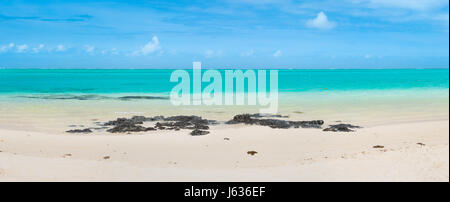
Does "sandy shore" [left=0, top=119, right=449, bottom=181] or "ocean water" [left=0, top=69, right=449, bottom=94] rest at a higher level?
"ocean water" [left=0, top=69, right=449, bottom=94]

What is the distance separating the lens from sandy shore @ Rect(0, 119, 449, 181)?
26.8 feet

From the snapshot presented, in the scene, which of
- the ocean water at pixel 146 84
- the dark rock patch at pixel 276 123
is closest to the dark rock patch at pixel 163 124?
the dark rock patch at pixel 276 123

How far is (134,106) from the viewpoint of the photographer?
2567cm

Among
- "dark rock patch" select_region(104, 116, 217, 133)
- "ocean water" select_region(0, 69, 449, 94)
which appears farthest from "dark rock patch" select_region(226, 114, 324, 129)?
"ocean water" select_region(0, 69, 449, 94)

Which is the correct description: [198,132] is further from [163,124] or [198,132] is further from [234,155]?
[234,155]

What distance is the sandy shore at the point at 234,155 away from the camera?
26.8 feet

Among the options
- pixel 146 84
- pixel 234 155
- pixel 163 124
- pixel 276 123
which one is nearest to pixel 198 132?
pixel 163 124

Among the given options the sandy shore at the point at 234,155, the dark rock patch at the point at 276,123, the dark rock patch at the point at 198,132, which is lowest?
the sandy shore at the point at 234,155

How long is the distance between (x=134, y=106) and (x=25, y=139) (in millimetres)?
12517

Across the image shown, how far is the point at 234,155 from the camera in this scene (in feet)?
36.9

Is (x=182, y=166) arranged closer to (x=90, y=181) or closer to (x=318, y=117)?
(x=90, y=181)

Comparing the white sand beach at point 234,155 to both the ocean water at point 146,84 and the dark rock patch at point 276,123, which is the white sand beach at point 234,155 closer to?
the dark rock patch at point 276,123

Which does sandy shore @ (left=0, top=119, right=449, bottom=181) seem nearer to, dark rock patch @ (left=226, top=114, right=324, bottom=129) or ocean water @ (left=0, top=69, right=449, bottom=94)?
dark rock patch @ (left=226, top=114, right=324, bottom=129)
